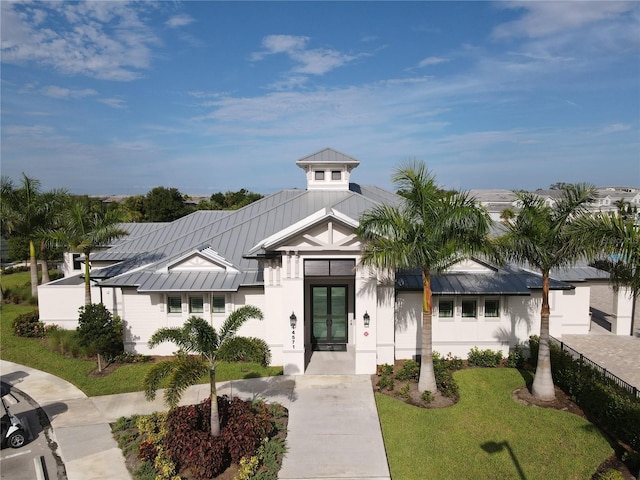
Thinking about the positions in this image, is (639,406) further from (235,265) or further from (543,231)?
(235,265)

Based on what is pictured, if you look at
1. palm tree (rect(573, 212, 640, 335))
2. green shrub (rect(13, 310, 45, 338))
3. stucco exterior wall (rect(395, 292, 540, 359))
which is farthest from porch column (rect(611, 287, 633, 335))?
green shrub (rect(13, 310, 45, 338))

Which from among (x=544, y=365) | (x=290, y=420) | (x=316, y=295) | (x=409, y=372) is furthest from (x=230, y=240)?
(x=544, y=365)

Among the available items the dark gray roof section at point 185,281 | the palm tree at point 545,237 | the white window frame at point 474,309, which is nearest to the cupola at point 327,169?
the dark gray roof section at point 185,281

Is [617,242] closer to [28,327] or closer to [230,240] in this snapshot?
[230,240]

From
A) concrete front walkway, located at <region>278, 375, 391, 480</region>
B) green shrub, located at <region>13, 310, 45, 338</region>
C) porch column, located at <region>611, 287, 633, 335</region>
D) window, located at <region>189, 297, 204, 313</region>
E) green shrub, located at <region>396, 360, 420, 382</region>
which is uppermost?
window, located at <region>189, 297, 204, 313</region>

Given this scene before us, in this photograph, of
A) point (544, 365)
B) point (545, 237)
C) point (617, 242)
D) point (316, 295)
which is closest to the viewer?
point (617, 242)

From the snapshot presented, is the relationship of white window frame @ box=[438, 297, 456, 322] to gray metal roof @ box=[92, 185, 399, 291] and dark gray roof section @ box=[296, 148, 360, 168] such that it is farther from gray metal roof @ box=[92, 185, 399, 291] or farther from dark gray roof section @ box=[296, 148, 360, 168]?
dark gray roof section @ box=[296, 148, 360, 168]
